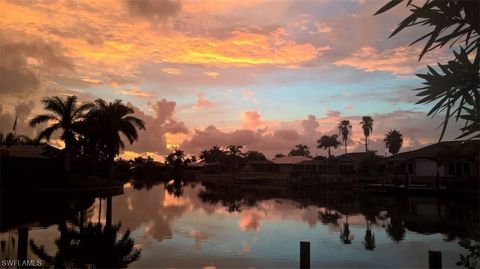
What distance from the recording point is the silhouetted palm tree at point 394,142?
9425 centimetres

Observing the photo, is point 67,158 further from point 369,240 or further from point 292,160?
point 292,160

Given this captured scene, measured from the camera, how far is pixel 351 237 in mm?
18031

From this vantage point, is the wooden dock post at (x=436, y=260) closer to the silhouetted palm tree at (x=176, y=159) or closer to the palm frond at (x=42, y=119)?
the palm frond at (x=42, y=119)

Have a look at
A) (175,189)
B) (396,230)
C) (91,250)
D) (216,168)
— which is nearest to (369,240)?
(396,230)

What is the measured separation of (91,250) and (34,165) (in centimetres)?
2566

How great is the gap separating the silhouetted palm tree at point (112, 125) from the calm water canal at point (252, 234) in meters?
15.4

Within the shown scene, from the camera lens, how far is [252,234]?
18469 mm

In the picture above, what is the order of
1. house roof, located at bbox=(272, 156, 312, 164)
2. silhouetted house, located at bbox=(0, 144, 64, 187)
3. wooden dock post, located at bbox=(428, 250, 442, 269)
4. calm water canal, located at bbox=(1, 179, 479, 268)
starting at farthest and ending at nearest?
house roof, located at bbox=(272, 156, 312, 164)
silhouetted house, located at bbox=(0, 144, 64, 187)
calm water canal, located at bbox=(1, 179, 479, 268)
wooden dock post, located at bbox=(428, 250, 442, 269)

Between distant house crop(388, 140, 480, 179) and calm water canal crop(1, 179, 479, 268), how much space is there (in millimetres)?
14300

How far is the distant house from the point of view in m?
43.3

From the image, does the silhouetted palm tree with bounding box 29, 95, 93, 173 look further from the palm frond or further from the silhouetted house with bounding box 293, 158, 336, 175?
the silhouetted house with bounding box 293, 158, 336, 175

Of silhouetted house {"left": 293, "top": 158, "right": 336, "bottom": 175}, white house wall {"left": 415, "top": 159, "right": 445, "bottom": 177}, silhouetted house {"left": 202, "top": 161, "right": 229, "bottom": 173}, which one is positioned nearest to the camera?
white house wall {"left": 415, "top": 159, "right": 445, "bottom": 177}

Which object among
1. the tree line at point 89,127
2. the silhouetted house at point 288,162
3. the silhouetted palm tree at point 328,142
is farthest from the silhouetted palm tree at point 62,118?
the silhouetted palm tree at point 328,142

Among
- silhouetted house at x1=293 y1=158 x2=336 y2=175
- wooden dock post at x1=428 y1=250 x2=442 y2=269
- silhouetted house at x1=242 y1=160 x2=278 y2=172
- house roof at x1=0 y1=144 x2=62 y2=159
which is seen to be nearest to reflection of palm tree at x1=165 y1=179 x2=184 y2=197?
house roof at x1=0 y1=144 x2=62 y2=159
